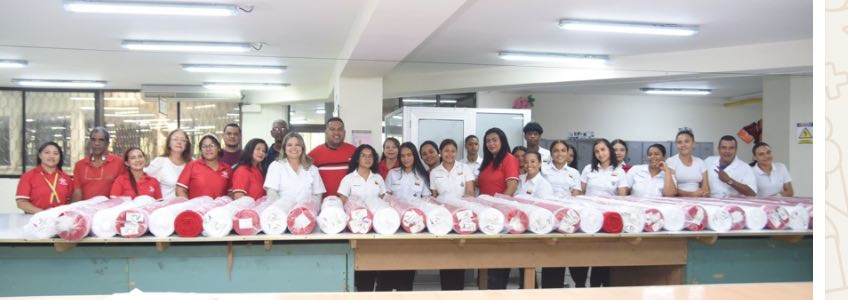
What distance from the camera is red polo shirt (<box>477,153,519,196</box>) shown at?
4.51 m

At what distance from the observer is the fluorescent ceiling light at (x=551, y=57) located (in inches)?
248

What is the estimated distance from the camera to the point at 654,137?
33.0 ft

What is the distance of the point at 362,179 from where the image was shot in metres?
4.00

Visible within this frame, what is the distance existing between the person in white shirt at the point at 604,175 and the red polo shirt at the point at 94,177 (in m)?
3.51

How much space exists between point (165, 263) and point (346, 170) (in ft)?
5.61

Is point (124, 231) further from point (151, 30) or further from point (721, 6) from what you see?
point (721, 6)

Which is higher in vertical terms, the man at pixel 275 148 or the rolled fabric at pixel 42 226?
the man at pixel 275 148

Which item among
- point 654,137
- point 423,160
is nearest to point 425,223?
point 423,160

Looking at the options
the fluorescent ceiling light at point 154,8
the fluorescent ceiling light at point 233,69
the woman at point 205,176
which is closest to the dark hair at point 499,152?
the woman at point 205,176

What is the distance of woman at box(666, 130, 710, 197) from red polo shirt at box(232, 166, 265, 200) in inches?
120

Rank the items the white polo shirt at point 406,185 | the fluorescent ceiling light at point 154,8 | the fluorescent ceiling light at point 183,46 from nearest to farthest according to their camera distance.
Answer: the fluorescent ceiling light at point 154,8 → the white polo shirt at point 406,185 → the fluorescent ceiling light at point 183,46

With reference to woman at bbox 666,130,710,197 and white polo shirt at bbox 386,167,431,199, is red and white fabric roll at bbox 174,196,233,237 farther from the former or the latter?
woman at bbox 666,130,710,197

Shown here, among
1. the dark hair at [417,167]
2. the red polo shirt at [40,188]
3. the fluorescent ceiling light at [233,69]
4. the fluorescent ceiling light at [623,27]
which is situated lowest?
the red polo shirt at [40,188]

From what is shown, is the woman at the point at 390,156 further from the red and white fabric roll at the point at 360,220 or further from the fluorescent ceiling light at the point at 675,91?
the fluorescent ceiling light at the point at 675,91
